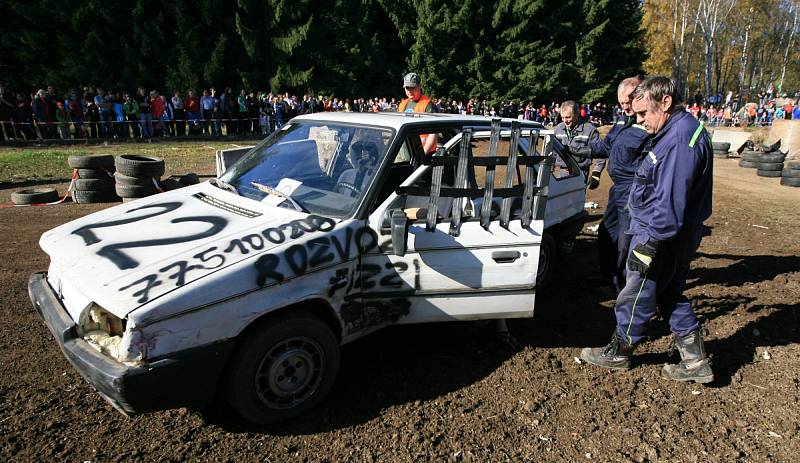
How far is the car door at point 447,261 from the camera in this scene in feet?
11.1

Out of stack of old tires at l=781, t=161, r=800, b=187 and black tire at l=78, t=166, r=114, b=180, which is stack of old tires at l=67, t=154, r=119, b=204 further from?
stack of old tires at l=781, t=161, r=800, b=187

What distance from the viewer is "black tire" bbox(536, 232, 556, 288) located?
5.12m

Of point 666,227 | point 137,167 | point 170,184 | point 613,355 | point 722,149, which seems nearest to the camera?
point 666,227

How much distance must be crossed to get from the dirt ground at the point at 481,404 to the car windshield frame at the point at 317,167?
126 centimetres

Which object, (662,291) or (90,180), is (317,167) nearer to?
(662,291)

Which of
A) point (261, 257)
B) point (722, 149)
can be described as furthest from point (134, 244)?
point (722, 149)

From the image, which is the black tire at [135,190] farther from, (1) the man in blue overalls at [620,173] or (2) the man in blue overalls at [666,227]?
(2) the man in blue overalls at [666,227]

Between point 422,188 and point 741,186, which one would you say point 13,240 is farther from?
point 741,186

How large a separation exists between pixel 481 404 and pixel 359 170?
175cm

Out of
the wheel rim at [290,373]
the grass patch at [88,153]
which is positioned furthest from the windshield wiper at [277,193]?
the grass patch at [88,153]

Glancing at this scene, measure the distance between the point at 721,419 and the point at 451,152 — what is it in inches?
97.4

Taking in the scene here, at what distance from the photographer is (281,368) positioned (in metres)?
3.04

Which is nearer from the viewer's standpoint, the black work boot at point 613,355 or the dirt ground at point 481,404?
the dirt ground at point 481,404

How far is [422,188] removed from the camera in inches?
133
